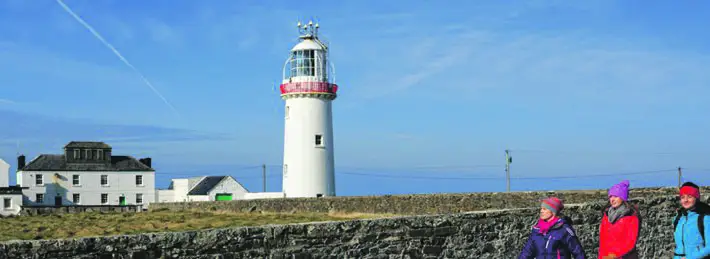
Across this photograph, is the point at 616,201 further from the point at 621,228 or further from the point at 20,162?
the point at 20,162

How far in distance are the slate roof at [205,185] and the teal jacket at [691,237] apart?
201ft

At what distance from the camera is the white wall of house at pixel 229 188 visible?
67.1 m

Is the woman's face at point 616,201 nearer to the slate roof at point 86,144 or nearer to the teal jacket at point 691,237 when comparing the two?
the teal jacket at point 691,237

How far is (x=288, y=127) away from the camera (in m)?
40.9

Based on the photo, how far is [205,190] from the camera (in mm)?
67375

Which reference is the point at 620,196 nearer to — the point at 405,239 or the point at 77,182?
the point at 405,239

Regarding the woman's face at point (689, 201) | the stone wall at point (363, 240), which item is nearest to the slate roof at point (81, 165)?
the stone wall at point (363, 240)

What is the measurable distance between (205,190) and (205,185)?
59cm

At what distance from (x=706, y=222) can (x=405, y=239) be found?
4.14m

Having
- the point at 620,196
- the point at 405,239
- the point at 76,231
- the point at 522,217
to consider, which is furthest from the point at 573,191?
the point at 76,231

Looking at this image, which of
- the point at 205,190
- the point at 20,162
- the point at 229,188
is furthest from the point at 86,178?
the point at 229,188

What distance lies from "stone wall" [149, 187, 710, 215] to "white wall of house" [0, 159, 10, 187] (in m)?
37.1

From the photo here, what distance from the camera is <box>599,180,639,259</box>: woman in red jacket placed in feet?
25.7

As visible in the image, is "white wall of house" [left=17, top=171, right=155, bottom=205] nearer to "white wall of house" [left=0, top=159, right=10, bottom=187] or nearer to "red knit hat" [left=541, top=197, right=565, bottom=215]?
"white wall of house" [left=0, top=159, right=10, bottom=187]
